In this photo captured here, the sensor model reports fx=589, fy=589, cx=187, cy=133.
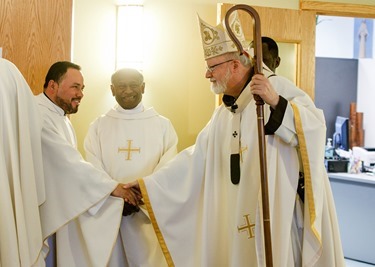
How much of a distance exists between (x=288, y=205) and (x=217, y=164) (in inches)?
24.5

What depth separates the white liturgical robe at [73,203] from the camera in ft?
11.6

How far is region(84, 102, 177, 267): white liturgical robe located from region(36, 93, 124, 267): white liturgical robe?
436mm

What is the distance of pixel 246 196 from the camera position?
3223mm

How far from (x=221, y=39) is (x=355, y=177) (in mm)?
3669

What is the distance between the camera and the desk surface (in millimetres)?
6230

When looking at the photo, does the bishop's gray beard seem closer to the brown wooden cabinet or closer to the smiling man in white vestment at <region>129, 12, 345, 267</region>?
the smiling man in white vestment at <region>129, 12, 345, 267</region>

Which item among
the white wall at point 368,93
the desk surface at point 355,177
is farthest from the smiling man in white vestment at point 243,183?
the white wall at point 368,93

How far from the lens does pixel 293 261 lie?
3057 mm

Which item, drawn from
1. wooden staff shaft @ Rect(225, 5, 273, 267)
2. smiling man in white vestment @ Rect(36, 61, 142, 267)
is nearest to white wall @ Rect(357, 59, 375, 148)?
smiling man in white vestment @ Rect(36, 61, 142, 267)

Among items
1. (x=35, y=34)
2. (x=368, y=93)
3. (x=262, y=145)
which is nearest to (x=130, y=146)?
(x=35, y=34)

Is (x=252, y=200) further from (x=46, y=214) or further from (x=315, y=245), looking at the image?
(x=46, y=214)

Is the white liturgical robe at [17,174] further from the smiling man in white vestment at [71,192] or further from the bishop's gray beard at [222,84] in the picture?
the bishop's gray beard at [222,84]

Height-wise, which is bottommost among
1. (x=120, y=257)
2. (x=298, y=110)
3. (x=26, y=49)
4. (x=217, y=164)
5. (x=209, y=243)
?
(x=120, y=257)

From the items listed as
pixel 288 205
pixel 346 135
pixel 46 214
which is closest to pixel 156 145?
pixel 46 214
